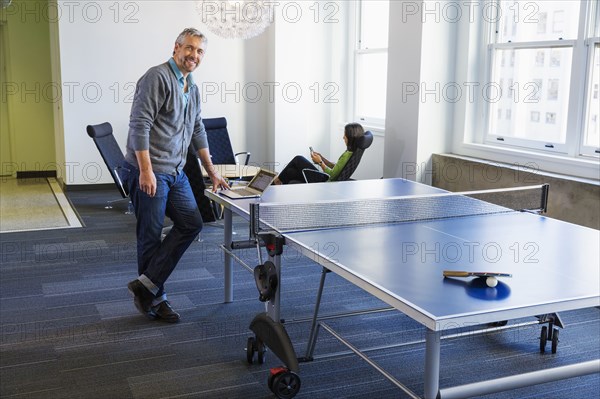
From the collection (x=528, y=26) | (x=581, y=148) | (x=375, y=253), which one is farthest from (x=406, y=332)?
(x=528, y=26)

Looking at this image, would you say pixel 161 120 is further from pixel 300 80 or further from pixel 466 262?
pixel 300 80

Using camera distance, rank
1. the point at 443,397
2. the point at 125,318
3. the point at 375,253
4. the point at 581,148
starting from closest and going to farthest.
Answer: the point at 443,397 → the point at 375,253 → the point at 125,318 → the point at 581,148

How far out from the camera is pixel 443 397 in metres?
2.12

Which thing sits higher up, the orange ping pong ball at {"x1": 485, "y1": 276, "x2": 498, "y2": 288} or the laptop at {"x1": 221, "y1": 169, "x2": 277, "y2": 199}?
the laptop at {"x1": 221, "y1": 169, "x2": 277, "y2": 199}

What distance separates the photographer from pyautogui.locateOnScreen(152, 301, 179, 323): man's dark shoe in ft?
13.2

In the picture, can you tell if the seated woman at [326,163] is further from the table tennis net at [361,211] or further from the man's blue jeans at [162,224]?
the table tennis net at [361,211]

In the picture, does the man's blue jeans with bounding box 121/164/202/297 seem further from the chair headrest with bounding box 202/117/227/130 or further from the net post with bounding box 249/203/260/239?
the chair headrest with bounding box 202/117/227/130

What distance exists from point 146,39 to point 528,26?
4593 millimetres

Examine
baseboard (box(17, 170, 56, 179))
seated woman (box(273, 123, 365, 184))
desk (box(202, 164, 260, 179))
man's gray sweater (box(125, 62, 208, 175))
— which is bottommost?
baseboard (box(17, 170, 56, 179))

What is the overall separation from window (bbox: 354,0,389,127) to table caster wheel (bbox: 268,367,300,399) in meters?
5.41

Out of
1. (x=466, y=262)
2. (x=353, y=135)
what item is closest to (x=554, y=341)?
(x=466, y=262)

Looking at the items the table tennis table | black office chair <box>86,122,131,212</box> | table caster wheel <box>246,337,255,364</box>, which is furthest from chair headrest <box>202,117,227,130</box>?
table caster wheel <box>246,337,255,364</box>

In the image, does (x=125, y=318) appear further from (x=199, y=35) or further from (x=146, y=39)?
(x=146, y=39)

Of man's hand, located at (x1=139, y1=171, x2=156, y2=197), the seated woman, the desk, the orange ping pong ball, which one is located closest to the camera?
the orange ping pong ball
